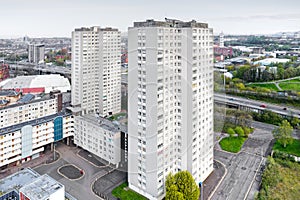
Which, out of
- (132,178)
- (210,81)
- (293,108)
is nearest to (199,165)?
(132,178)

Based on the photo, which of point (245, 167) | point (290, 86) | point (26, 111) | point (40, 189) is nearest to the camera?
point (40, 189)

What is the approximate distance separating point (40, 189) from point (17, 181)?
40.3 inches

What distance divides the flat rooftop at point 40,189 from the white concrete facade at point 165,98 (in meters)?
1.57

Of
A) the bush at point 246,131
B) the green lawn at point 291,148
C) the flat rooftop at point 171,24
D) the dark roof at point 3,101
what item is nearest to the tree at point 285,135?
the green lawn at point 291,148

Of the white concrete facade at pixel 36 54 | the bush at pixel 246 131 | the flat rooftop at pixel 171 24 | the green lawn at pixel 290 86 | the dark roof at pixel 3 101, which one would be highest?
the white concrete facade at pixel 36 54

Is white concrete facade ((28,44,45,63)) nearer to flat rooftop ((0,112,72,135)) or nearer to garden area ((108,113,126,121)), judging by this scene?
garden area ((108,113,126,121))

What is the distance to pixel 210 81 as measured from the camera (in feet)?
17.9

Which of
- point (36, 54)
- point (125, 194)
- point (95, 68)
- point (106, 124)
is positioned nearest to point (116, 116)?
point (95, 68)

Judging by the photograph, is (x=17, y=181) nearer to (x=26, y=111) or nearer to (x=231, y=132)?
(x=26, y=111)

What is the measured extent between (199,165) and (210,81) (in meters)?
1.73

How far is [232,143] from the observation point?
751 centimetres

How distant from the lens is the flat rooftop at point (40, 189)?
151 inches

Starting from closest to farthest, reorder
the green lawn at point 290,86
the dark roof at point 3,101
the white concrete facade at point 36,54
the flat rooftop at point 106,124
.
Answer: the flat rooftop at point 106,124 < the dark roof at point 3,101 < the green lawn at point 290,86 < the white concrete facade at point 36,54

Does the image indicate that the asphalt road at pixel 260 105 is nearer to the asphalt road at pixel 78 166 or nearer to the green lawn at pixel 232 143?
the green lawn at pixel 232 143
